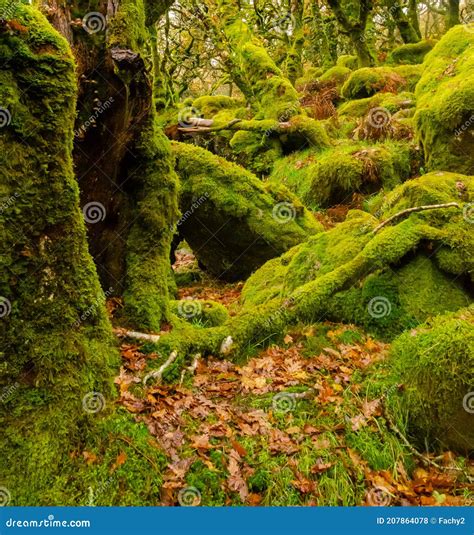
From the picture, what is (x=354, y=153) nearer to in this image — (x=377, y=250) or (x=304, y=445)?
(x=377, y=250)

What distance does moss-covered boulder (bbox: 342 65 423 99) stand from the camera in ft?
52.6

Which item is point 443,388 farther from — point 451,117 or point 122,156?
point 451,117

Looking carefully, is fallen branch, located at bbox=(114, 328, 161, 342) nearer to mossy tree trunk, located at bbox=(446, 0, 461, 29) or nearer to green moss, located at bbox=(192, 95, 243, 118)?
green moss, located at bbox=(192, 95, 243, 118)

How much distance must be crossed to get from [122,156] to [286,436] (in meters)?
3.30

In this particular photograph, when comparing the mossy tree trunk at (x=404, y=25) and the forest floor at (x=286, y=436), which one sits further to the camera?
the mossy tree trunk at (x=404, y=25)

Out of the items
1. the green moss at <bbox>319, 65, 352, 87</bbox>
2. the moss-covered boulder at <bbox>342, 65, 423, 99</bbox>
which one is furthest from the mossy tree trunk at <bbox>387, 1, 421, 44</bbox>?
the moss-covered boulder at <bbox>342, 65, 423, 99</bbox>

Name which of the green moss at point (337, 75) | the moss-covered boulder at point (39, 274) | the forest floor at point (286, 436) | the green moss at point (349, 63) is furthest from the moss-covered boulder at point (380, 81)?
the moss-covered boulder at point (39, 274)

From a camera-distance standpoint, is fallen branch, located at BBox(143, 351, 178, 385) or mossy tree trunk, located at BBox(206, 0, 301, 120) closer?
fallen branch, located at BBox(143, 351, 178, 385)

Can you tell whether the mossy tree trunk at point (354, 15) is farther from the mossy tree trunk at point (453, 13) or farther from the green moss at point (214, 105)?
the mossy tree trunk at point (453, 13)

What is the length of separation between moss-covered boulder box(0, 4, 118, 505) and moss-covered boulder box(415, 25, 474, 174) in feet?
25.3

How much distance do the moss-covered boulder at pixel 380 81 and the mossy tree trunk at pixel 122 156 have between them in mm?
13061

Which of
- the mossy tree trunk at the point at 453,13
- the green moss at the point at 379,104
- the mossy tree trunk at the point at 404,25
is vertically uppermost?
the mossy tree trunk at the point at 453,13

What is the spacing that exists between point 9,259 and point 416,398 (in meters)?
3.37

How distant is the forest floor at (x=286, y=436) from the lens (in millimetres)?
3393
